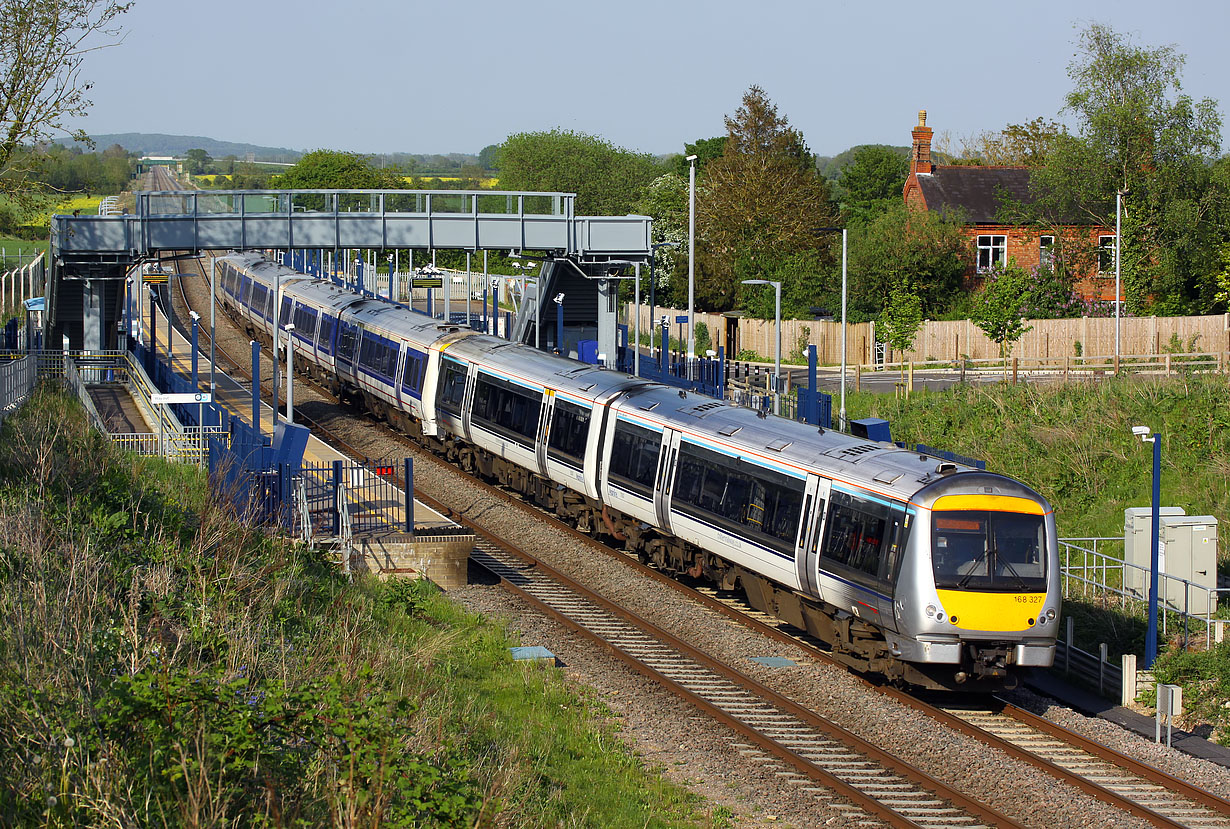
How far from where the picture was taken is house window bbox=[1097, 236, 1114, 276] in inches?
1991

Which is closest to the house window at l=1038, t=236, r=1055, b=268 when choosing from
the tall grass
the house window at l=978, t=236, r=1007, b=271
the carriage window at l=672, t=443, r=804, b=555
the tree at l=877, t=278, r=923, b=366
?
the house window at l=978, t=236, r=1007, b=271

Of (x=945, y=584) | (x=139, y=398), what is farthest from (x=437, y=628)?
(x=139, y=398)

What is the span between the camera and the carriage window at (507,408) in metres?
23.3

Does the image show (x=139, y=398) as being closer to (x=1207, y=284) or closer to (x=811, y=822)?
(x=811, y=822)

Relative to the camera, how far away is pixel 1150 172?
49.1 metres

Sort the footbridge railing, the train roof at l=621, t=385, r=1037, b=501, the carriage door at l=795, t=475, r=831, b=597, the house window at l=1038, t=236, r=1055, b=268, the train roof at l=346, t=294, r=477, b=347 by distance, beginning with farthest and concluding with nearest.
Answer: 1. the house window at l=1038, t=236, r=1055, b=268
2. the footbridge railing
3. the train roof at l=346, t=294, r=477, b=347
4. the carriage door at l=795, t=475, r=831, b=597
5. the train roof at l=621, t=385, r=1037, b=501

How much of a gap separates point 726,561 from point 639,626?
1.69 metres

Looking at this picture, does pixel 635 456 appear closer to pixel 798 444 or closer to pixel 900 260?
pixel 798 444

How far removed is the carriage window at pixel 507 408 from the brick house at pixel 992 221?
30.0 meters

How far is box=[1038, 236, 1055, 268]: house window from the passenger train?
31.7 metres

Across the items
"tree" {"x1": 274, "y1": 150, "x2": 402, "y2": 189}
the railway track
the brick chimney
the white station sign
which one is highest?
"tree" {"x1": 274, "y1": 150, "x2": 402, "y2": 189}

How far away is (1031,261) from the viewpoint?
5438 cm

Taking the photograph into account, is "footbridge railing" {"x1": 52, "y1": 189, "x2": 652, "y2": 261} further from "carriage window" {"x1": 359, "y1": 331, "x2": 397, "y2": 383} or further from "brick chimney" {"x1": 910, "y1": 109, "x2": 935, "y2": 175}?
"brick chimney" {"x1": 910, "y1": 109, "x2": 935, "y2": 175}

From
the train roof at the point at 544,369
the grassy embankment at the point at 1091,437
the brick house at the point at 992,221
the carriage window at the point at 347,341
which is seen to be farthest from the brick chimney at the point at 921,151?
the train roof at the point at 544,369
